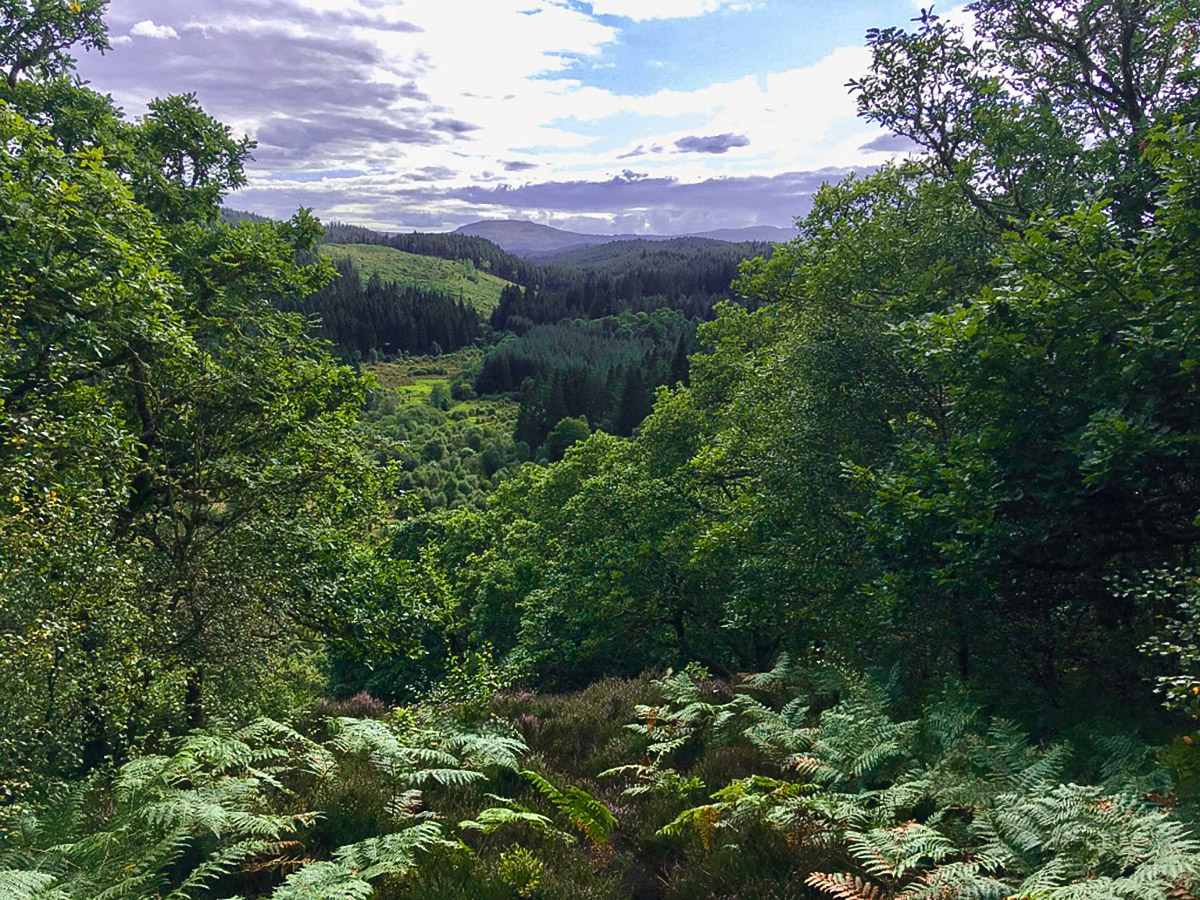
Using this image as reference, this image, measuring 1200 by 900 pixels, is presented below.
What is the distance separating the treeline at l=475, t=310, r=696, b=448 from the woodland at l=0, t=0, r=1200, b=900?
36528 mm

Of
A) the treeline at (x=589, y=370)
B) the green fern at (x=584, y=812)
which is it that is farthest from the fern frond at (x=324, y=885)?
the treeline at (x=589, y=370)

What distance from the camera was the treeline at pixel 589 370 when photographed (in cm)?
9281

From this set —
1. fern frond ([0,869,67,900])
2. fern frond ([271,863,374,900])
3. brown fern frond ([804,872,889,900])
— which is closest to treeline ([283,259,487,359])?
fern frond ([0,869,67,900])

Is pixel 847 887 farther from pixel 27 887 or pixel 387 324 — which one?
pixel 387 324

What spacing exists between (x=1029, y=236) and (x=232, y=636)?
12633 millimetres

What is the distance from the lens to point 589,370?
116 metres

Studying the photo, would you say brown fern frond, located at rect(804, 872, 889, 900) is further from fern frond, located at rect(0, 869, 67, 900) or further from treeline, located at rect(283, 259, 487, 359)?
treeline, located at rect(283, 259, 487, 359)

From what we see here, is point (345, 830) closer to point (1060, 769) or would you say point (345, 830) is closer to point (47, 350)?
point (1060, 769)

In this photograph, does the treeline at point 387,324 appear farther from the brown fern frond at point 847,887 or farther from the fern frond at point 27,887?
the brown fern frond at point 847,887

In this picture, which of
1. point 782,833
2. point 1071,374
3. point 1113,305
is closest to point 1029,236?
point 1113,305

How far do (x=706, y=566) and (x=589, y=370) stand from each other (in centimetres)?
10252

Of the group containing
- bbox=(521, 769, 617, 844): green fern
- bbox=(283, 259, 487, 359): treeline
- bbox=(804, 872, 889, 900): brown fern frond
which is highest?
bbox=(283, 259, 487, 359): treeline

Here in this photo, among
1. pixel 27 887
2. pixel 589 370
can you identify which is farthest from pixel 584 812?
pixel 589 370

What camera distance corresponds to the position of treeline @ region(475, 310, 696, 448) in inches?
3654
